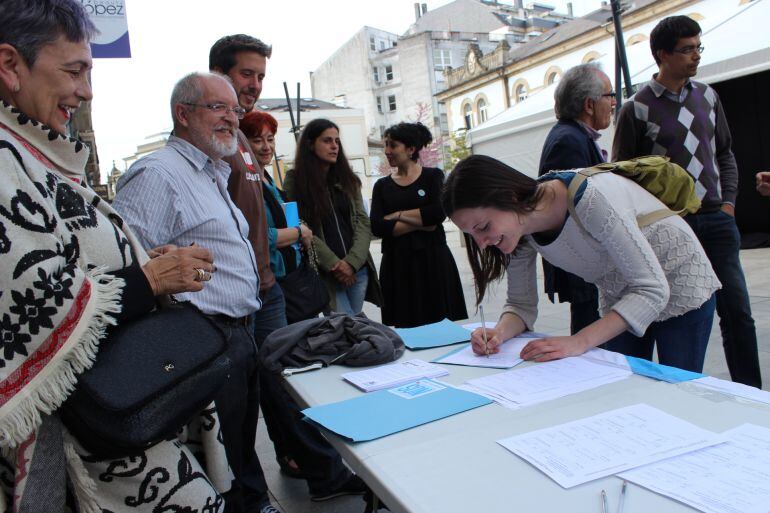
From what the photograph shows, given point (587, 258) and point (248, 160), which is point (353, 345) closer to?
point (587, 258)

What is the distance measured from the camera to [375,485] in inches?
43.6

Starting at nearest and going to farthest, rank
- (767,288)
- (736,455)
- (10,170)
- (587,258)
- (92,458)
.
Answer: (736,455)
(10,170)
(92,458)
(587,258)
(767,288)

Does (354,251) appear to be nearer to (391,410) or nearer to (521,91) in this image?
(391,410)

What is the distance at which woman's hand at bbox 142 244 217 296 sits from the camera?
4.65 feet

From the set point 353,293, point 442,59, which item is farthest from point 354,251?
point 442,59

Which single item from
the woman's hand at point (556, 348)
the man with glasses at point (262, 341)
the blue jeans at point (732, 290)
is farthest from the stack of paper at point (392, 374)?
the blue jeans at point (732, 290)

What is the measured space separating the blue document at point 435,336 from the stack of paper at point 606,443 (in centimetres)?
88

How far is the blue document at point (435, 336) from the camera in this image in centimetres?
211

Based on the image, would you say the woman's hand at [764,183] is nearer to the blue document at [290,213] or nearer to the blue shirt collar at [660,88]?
the blue shirt collar at [660,88]

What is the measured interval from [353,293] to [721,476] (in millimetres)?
2737

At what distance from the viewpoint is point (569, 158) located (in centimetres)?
280

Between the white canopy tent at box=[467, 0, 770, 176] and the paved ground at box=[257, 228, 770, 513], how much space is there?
204 centimetres

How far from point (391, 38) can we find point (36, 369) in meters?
49.4

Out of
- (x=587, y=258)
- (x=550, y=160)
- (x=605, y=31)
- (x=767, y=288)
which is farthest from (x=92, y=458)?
(x=605, y=31)
